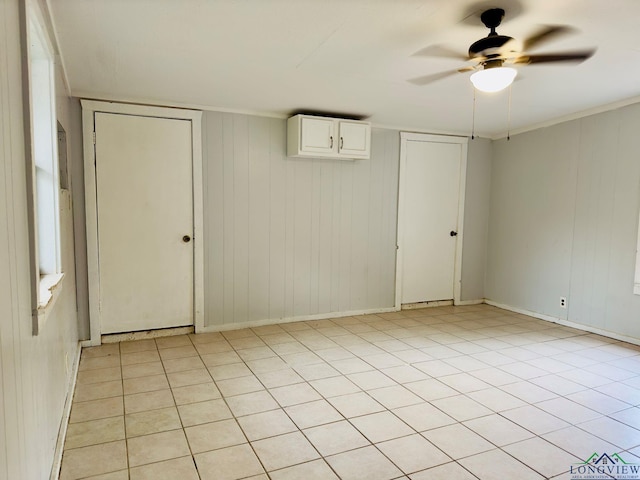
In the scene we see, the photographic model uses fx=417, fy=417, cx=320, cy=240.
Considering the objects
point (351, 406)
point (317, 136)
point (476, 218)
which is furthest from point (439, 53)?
point (476, 218)

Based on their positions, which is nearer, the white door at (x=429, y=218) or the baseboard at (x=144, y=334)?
the baseboard at (x=144, y=334)

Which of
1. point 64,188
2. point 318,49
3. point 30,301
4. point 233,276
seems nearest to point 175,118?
point 64,188

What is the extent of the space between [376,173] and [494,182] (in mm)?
1713

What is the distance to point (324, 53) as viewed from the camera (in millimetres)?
2652

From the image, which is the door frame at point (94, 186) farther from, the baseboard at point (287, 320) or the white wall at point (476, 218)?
the white wall at point (476, 218)

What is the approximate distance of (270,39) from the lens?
2.44 meters

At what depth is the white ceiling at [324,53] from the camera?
208 centimetres

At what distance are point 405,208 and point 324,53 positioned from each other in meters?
2.78

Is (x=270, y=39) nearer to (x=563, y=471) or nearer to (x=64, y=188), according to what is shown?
(x=64, y=188)

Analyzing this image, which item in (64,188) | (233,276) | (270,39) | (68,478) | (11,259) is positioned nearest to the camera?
(11,259)

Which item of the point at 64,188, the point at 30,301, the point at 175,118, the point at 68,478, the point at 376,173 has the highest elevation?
the point at 175,118

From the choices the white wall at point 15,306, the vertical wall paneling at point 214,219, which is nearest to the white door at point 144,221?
the vertical wall paneling at point 214,219

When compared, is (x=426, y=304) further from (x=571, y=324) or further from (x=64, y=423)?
(x=64, y=423)

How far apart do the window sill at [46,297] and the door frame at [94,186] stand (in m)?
1.60
